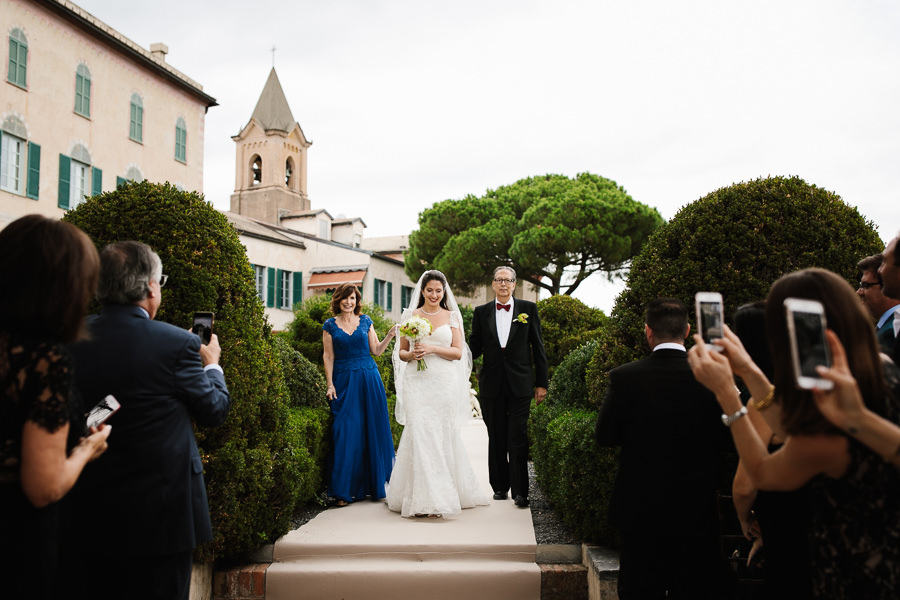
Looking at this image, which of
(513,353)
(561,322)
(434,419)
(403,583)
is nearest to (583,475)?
(403,583)

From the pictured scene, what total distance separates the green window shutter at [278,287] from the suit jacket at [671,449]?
27.5 metres

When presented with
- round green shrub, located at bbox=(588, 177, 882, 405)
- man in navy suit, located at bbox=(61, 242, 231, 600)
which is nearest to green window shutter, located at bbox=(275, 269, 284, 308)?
round green shrub, located at bbox=(588, 177, 882, 405)

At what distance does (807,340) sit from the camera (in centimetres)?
170

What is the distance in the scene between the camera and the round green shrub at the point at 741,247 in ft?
14.3

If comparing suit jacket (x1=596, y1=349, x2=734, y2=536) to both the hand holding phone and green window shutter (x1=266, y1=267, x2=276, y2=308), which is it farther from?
green window shutter (x1=266, y1=267, x2=276, y2=308)

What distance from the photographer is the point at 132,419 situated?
104 inches

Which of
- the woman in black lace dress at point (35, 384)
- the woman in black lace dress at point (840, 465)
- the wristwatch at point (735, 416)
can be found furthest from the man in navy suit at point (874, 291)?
the woman in black lace dress at point (35, 384)

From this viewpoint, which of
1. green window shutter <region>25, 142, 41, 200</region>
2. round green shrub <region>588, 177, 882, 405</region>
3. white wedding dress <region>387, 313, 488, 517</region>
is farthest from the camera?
green window shutter <region>25, 142, 41, 200</region>

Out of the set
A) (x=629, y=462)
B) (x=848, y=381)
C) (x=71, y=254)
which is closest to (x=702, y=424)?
(x=629, y=462)

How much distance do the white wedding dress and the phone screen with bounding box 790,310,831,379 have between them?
4.70 meters

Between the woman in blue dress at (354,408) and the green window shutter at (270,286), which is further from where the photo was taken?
the green window shutter at (270,286)

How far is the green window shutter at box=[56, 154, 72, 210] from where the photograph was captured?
64.1ft

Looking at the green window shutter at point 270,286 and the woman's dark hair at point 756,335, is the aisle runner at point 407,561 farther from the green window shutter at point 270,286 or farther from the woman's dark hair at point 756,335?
the green window shutter at point 270,286

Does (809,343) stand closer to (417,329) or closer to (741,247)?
(741,247)
